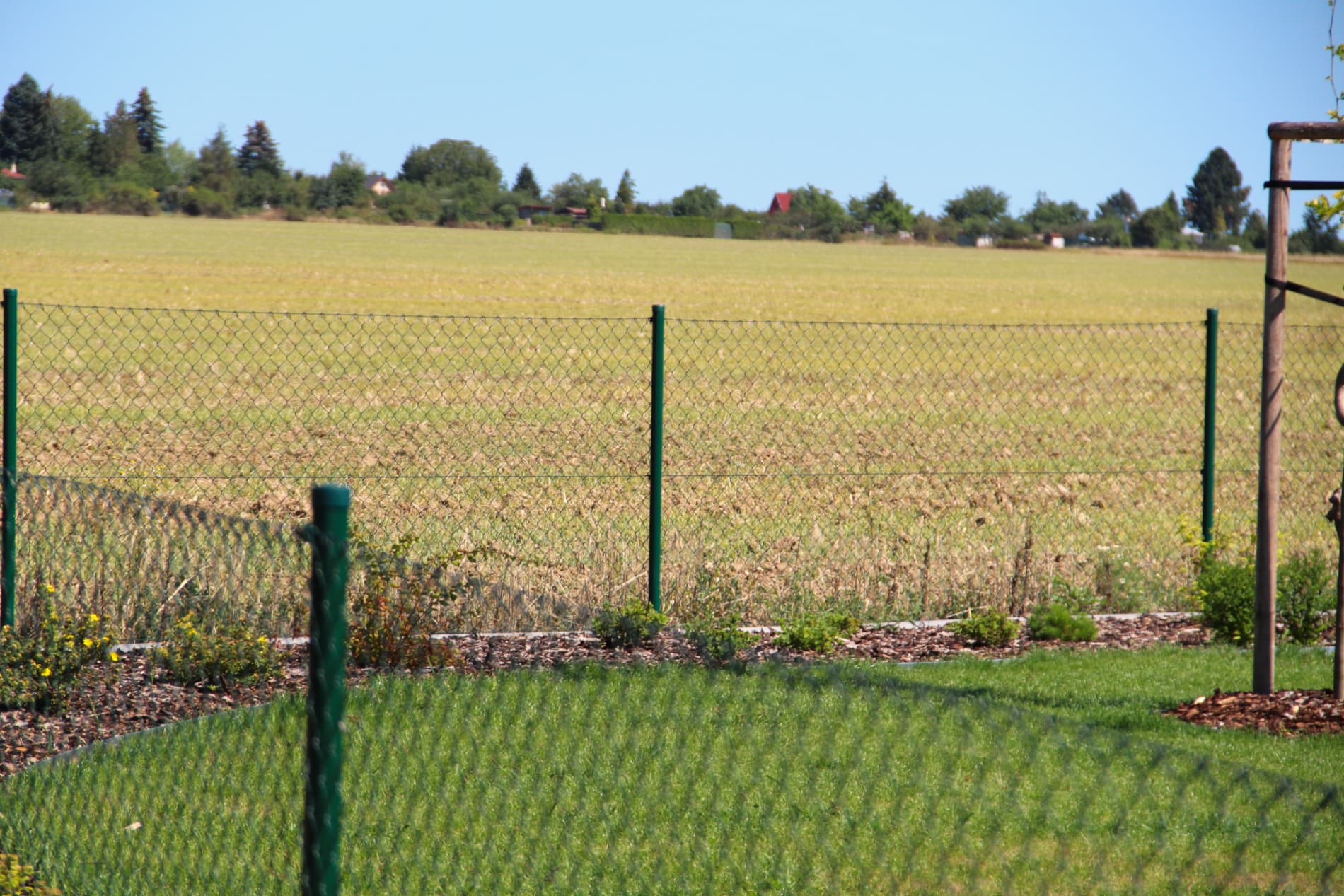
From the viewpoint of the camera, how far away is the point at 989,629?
7059 millimetres

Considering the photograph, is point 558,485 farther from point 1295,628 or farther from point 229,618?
point 1295,628

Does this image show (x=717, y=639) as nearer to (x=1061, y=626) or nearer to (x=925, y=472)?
(x=1061, y=626)

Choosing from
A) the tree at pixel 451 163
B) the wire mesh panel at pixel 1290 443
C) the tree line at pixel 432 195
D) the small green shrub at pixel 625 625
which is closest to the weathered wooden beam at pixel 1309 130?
the wire mesh panel at pixel 1290 443

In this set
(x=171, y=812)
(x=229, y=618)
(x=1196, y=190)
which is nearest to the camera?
(x=171, y=812)

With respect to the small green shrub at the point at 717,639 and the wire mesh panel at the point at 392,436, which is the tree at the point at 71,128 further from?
the small green shrub at the point at 717,639

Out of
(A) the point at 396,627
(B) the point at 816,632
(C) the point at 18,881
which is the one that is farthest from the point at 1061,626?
(C) the point at 18,881

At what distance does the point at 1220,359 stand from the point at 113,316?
79.1 ft

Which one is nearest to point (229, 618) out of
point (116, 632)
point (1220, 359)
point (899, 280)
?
point (116, 632)

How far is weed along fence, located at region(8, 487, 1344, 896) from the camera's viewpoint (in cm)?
390

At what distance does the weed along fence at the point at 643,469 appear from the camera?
714 centimetres

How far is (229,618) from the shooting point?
6172 millimetres

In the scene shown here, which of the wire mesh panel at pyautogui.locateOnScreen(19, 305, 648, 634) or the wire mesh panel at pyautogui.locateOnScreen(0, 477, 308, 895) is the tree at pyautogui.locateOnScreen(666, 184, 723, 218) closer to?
the wire mesh panel at pyautogui.locateOnScreen(19, 305, 648, 634)

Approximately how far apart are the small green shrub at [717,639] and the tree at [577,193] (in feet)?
336

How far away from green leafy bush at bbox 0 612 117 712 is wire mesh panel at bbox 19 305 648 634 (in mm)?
1304
